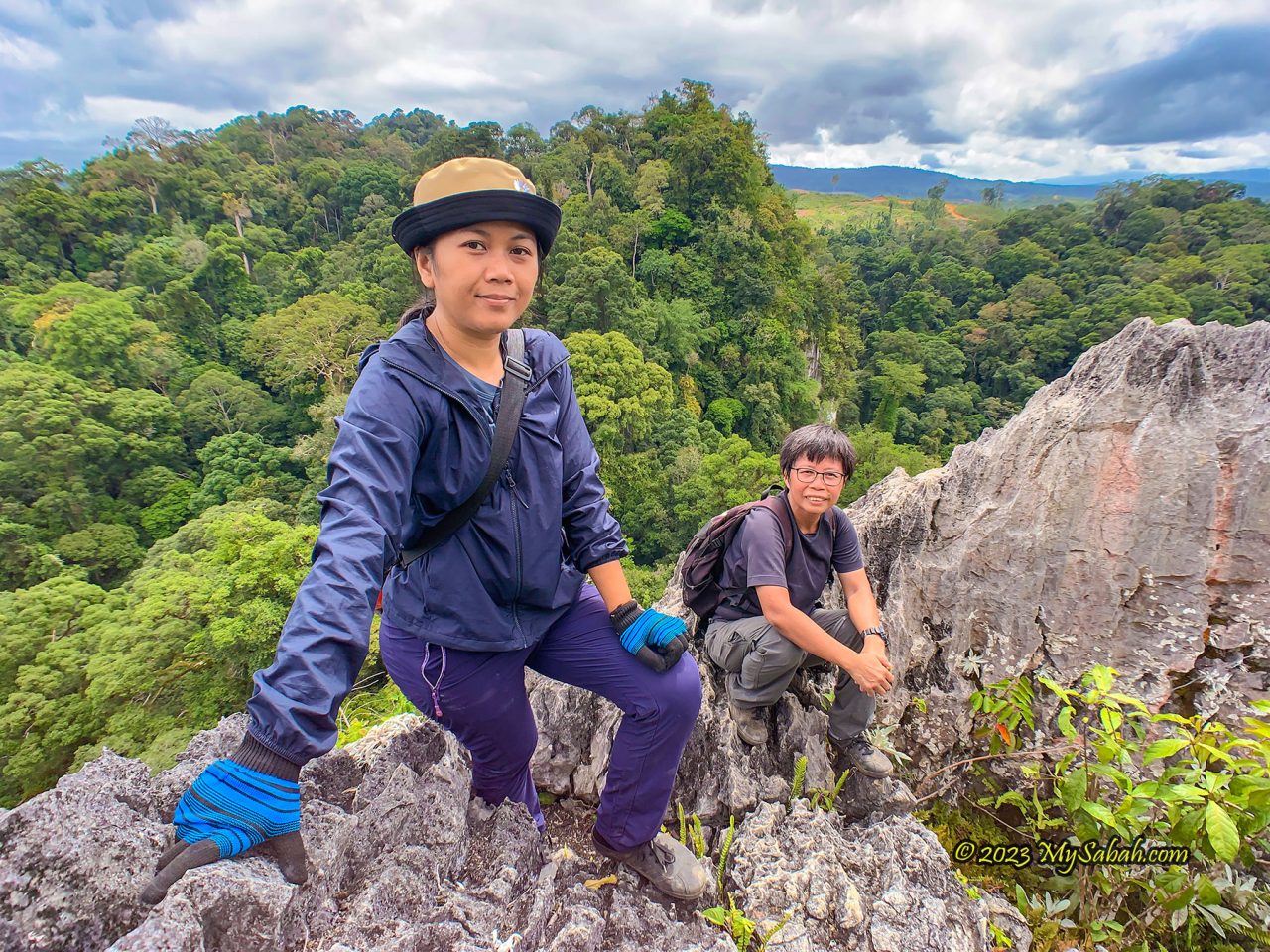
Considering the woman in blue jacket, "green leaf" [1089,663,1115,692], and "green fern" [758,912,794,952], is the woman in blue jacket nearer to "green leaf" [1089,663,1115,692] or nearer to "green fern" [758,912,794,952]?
"green fern" [758,912,794,952]

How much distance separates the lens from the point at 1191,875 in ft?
7.34

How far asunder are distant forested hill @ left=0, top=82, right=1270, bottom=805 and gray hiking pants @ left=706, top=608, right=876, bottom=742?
571 centimetres

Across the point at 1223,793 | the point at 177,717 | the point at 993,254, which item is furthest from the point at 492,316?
the point at 993,254

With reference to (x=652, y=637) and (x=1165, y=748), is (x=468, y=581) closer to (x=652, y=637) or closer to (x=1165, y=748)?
(x=652, y=637)

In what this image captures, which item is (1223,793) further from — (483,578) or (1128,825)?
(483,578)

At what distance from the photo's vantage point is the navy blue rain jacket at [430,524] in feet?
4.24

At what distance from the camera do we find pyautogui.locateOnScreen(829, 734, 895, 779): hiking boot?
9.39 feet

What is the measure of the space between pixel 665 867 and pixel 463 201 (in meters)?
2.28

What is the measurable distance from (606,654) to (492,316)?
1.15 meters

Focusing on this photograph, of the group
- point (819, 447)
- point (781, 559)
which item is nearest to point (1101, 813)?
point (781, 559)

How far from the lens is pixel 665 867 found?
2.22m

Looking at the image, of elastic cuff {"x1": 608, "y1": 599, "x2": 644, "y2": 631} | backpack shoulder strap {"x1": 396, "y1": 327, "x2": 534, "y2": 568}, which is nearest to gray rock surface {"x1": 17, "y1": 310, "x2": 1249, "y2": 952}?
backpack shoulder strap {"x1": 396, "y1": 327, "x2": 534, "y2": 568}

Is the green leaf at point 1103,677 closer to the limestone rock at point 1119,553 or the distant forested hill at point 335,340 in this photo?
the limestone rock at point 1119,553

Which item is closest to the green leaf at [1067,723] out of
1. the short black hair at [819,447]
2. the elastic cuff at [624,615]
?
the short black hair at [819,447]
